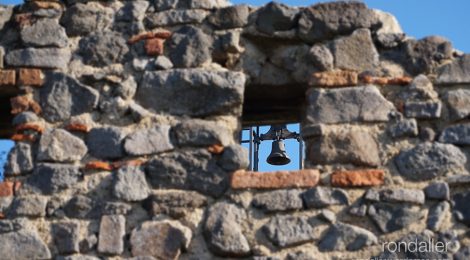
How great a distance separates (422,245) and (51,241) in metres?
1.82

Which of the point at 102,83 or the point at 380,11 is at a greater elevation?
the point at 380,11

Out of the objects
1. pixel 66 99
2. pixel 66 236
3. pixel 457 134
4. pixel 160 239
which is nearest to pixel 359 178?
pixel 457 134

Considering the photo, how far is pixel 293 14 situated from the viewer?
18.3ft

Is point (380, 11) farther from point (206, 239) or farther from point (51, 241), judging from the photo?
point (51, 241)

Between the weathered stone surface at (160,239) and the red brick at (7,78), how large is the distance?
1151mm

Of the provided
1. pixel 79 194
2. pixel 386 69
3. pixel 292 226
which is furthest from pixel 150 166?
pixel 386 69

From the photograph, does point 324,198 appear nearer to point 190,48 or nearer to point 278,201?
point 278,201

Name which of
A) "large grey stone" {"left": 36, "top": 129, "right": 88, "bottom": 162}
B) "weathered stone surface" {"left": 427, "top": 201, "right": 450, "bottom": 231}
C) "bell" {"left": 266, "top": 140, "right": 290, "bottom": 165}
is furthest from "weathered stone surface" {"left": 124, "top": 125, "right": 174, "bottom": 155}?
"bell" {"left": 266, "top": 140, "right": 290, "bottom": 165}

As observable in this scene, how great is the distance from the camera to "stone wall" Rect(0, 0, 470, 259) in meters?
5.08

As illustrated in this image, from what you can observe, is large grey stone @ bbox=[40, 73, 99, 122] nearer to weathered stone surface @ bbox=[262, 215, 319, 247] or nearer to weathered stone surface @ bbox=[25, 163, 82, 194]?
weathered stone surface @ bbox=[25, 163, 82, 194]

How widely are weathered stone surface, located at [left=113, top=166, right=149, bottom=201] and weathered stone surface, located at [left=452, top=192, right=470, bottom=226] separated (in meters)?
1.51

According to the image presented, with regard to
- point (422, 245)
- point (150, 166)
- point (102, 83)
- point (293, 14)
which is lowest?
point (422, 245)

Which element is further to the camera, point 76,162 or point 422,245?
point 76,162

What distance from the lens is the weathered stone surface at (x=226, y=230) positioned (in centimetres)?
506
